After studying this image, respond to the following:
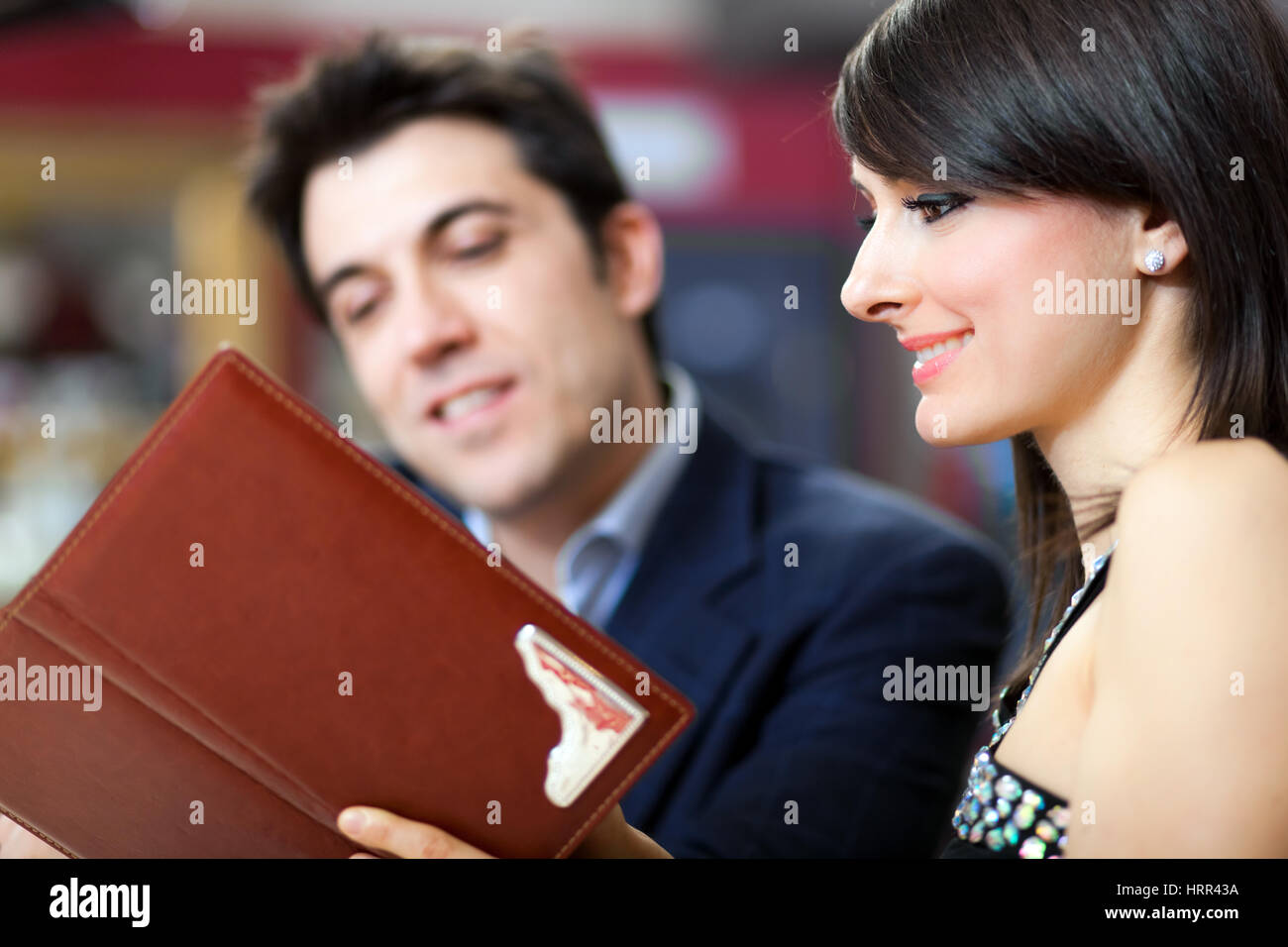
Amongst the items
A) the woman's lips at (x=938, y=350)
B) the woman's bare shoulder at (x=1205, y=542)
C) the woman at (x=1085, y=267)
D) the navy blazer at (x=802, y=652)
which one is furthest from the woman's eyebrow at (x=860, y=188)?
the navy blazer at (x=802, y=652)

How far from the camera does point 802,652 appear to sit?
1495mm

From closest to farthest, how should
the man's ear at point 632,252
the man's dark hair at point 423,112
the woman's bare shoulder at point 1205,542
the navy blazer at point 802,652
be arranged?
1. the woman's bare shoulder at point 1205,542
2. the navy blazer at point 802,652
3. the man's dark hair at point 423,112
4. the man's ear at point 632,252

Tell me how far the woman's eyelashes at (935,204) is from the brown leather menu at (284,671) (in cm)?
40

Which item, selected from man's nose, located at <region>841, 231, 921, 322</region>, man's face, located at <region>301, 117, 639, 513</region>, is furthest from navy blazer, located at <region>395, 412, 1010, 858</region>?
man's nose, located at <region>841, 231, 921, 322</region>

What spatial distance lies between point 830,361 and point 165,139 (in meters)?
3.04

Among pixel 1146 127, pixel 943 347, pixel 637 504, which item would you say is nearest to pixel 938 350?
pixel 943 347

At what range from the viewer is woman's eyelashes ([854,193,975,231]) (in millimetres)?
904

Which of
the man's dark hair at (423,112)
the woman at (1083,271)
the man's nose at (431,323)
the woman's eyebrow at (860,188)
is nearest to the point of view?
the woman at (1083,271)

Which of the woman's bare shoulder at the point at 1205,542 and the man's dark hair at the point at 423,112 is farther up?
the man's dark hair at the point at 423,112

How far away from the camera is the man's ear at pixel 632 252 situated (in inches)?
72.5

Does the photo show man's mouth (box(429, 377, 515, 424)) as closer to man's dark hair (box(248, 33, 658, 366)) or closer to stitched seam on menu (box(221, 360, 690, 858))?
man's dark hair (box(248, 33, 658, 366))

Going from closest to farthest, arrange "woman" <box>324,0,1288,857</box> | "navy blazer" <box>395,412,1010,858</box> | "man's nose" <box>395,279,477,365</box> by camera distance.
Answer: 1. "woman" <box>324,0,1288,857</box>
2. "navy blazer" <box>395,412,1010,858</box>
3. "man's nose" <box>395,279,477,365</box>

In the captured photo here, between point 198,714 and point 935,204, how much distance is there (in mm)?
668

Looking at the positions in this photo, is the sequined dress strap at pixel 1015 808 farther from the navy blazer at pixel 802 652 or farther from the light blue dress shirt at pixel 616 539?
the light blue dress shirt at pixel 616 539
